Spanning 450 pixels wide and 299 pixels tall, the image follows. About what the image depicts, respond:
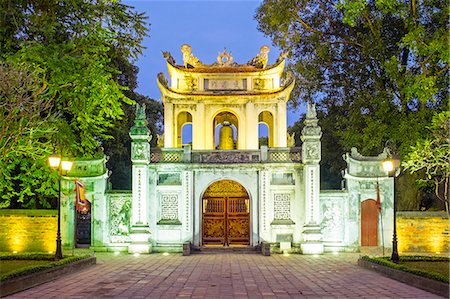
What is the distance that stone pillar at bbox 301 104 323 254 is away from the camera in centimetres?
2112

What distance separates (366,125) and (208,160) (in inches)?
300

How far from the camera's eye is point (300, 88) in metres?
28.0

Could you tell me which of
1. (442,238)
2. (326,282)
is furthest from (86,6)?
(442,238)

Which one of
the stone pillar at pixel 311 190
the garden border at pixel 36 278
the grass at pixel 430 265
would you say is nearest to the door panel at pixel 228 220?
the stone pillar at pixel 311 190

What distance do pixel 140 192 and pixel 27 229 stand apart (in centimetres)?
456

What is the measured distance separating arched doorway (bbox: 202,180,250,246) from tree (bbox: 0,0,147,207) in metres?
6.12

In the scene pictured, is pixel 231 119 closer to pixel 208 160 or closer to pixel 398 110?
pixel 208 160

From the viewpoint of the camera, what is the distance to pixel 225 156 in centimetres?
2211

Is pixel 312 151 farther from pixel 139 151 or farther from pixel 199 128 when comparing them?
pixel 139 151

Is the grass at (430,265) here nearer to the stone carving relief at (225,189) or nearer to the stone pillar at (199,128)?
the stone carving relief at (225,189)

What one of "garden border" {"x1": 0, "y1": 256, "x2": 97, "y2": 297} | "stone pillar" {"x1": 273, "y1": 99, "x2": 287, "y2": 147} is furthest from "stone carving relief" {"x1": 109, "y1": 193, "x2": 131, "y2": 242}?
"stone pillar" {"x1": 273, "y1": 99, "x2": 287, "y2": 147}

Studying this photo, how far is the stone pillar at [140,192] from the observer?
2120 centimetres

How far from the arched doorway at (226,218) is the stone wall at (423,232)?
5991 millimetres

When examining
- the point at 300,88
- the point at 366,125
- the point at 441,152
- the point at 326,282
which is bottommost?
the point at 326,282
